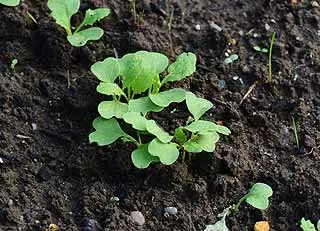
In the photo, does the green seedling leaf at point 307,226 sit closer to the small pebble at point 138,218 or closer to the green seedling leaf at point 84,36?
the small pebble at point 138,218

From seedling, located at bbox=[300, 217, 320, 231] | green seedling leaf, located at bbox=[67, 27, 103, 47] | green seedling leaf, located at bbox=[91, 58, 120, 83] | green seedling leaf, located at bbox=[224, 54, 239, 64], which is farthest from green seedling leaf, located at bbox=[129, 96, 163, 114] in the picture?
seedling, located at bbox=[300, 217, 320, 231]

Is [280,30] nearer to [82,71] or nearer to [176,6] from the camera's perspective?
[176,6]

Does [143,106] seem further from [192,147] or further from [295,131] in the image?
[295,131]

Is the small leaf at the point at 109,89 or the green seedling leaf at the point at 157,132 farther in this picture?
the small leaf at the point at 109,89

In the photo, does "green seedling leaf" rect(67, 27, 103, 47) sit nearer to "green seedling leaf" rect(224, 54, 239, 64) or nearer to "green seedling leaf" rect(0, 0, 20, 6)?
"green seedling leaf" rect(0, 0, 20, 6)

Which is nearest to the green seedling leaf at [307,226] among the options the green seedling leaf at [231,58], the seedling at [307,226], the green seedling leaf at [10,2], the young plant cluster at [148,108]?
the seedling at [307,226]

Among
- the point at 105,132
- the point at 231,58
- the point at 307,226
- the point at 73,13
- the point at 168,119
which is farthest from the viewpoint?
the point at 231,58

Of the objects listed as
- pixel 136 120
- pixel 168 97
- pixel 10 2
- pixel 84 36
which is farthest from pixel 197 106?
pixel 10 2
